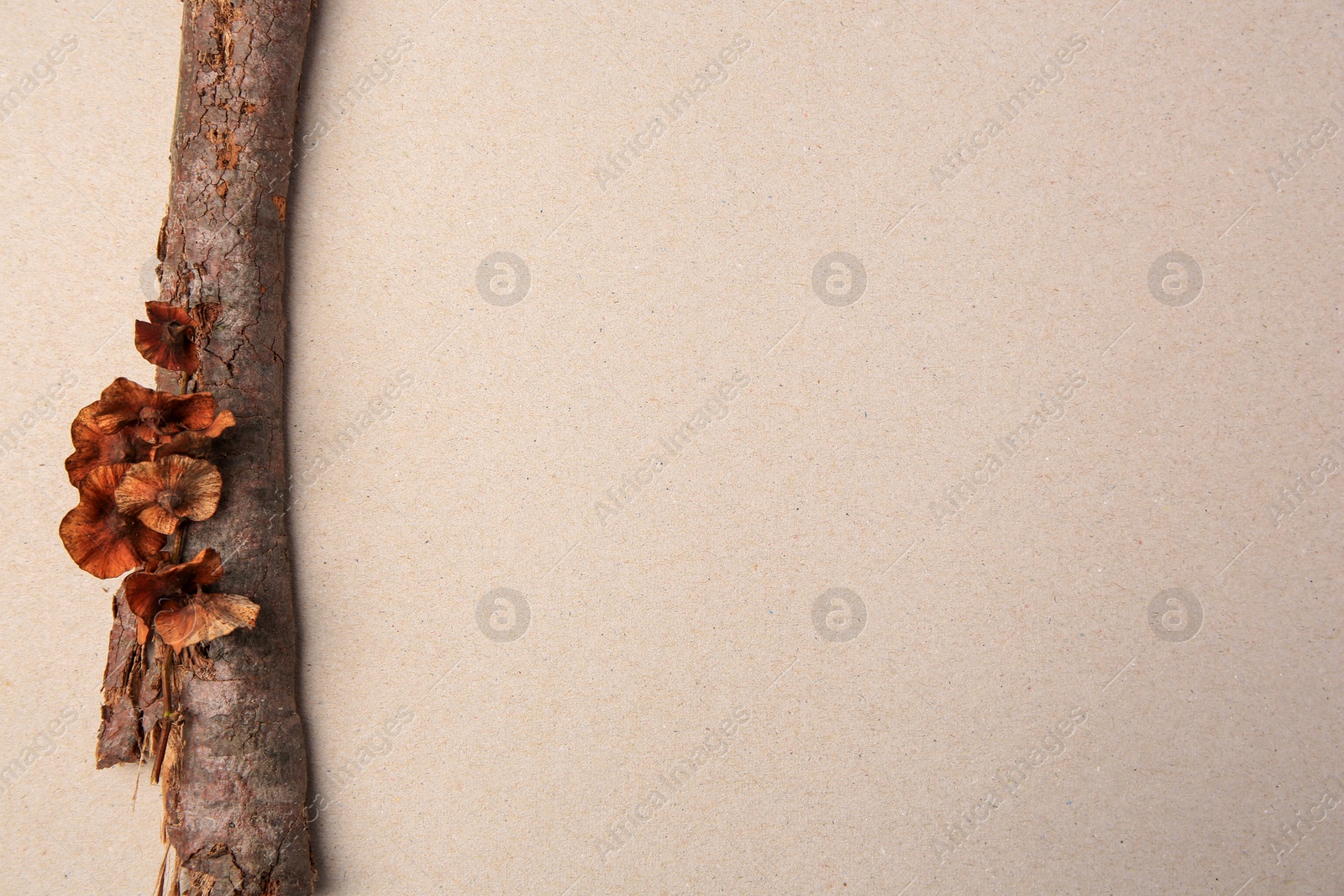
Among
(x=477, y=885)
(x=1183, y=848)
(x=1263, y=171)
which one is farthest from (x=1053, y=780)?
(x=1263, y=171)

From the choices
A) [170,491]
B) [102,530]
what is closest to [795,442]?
[170,491]

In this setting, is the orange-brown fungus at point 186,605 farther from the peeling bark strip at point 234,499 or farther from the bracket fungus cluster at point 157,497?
the peeling bark strip at point 234,499

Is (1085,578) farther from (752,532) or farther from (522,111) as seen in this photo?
(522,111)

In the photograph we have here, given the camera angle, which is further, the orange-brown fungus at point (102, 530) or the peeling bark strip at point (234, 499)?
the peeling bark strip at point (234, 499)

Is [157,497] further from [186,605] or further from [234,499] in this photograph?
[186,605]

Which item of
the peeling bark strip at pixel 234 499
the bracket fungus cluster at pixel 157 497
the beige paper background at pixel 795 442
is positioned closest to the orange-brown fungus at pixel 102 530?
the bracket fungus cluster at pixel 157 497

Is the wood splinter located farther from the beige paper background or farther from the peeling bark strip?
the beige paper background
